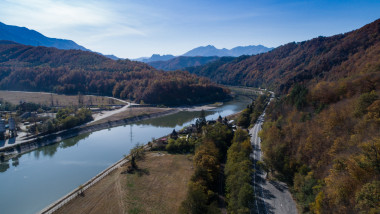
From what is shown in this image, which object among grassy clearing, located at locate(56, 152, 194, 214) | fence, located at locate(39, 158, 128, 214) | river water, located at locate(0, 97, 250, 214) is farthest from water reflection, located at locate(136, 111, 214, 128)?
fence, located at locate(39, 158, 128, 214)

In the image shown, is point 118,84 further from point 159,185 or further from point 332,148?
point 332,148

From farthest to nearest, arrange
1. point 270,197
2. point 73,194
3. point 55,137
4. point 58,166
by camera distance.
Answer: point 55,137, point 58,166, point 73,194, point 270,197

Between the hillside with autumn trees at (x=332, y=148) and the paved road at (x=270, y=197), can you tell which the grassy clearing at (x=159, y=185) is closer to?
the paved road at (x=270, y=197)


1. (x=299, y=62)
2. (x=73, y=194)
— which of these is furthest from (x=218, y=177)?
(x=299, y=62)

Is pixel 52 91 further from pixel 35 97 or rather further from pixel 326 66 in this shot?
pixel 326 66

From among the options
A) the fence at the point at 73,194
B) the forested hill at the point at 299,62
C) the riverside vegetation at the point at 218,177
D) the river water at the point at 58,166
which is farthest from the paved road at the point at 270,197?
the forested hill at the point at 299,62

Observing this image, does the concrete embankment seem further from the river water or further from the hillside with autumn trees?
the hillside with autumn trees
